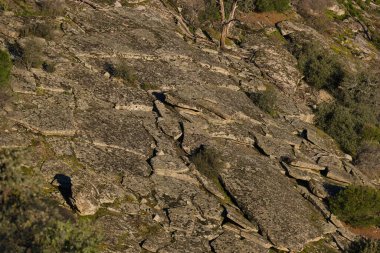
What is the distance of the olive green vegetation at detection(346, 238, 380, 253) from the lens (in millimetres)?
21891

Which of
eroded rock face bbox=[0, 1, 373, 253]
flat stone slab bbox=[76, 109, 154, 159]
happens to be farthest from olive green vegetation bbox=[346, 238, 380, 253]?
flat stone slab bbox=[76, 109, 154, 159]

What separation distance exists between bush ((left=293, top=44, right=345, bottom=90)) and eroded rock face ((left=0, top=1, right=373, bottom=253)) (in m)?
3.63

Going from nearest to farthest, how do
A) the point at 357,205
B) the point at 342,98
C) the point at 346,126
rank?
the point at 357,205, the point at 346,126, the point at 342,98

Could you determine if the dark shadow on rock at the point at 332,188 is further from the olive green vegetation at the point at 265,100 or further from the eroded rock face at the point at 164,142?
the olive green vegetation at the point at 265,100

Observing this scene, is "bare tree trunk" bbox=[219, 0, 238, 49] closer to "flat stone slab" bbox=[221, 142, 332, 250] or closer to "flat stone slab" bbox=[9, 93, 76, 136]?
"flat stone slab" bbox=[221, 142, 332, 250]

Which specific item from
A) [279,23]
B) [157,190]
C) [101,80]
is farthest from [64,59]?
[279,23]

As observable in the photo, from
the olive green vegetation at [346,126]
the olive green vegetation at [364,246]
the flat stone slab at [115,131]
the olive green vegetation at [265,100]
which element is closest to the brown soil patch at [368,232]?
the olive green vegetation at [364,246]

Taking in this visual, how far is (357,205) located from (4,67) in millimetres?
16717

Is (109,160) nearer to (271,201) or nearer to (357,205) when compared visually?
(271,201)

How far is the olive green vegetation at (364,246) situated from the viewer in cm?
2189

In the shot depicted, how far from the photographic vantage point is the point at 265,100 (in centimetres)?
3084

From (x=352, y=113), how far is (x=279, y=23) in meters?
11.4

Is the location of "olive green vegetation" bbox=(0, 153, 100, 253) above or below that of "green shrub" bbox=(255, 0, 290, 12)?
above

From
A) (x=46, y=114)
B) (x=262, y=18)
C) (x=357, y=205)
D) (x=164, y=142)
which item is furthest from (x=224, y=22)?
(x=46, y=114)
